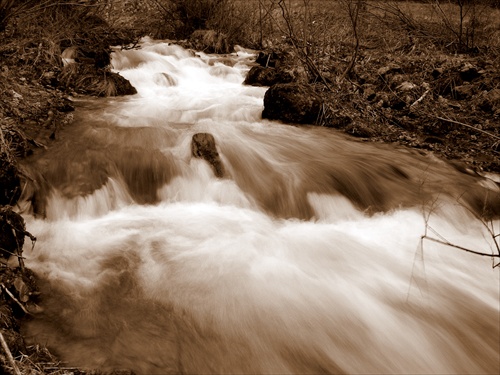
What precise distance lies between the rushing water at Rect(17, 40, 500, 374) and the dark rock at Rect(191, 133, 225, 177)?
0.10 meters

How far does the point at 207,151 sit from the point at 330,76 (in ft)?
10.5

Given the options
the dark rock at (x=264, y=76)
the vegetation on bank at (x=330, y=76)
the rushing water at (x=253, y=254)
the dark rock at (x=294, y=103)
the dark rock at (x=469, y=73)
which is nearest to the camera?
the rushing water at (x=253, y=254)

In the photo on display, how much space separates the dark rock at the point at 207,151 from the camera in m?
4.86

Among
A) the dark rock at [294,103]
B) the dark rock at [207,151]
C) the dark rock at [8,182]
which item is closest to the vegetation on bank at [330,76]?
the dark rock at [8,182]

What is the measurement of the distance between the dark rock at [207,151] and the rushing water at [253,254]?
0.10 metres

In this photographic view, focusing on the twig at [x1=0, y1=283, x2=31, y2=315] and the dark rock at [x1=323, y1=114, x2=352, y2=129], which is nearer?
the twig at [x1=0, y1=283, x2=31, y2=315]

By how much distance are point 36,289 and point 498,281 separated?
3577 millimetres

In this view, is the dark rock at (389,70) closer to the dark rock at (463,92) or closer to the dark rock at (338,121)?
the dark rock at (463,92)

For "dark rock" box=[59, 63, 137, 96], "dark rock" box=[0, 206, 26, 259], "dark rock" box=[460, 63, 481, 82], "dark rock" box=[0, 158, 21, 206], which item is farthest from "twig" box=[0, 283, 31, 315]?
"dark rock" box=[460, 63, 481, 82]

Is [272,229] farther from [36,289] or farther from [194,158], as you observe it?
[36,289]

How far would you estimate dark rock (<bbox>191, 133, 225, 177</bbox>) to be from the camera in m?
4.86

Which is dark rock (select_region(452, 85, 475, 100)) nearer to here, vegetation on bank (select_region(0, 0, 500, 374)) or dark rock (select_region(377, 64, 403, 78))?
vegetation on bank (select_region(0, 0, 500, 374))

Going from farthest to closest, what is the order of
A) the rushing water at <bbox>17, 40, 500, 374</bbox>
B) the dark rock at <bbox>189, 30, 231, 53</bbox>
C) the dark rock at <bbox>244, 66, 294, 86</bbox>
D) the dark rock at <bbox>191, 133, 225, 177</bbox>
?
the dark rock at <bbox>189, 30, 231, 53</bbox>
the dark rock at <bbox>244, 66, 294, 86</bbox>
the dark rock at <bbox>191, 133, 225, 177</bbox>
the rushing water at <bbox>17, 40, 500, 374</bbox>

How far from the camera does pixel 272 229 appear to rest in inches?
162
